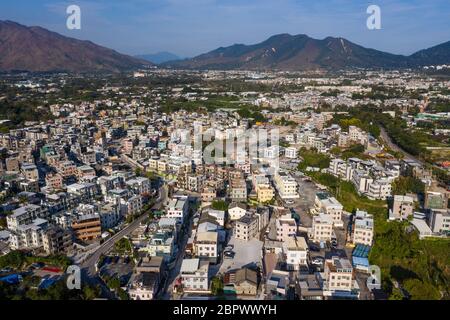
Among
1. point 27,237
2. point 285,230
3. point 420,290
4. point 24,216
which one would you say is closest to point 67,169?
point 24,216

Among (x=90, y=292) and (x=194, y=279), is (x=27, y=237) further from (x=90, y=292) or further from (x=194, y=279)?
(x=194, y=279)

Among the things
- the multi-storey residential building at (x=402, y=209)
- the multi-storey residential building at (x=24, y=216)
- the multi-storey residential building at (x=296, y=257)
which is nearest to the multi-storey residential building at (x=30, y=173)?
the multi-storey residential building at (x=24, y=216)

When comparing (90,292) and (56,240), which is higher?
(56,240)

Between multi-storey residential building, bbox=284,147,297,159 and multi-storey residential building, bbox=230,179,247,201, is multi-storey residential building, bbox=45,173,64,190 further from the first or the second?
multi-storey residential building, bbox=284,147,297,159

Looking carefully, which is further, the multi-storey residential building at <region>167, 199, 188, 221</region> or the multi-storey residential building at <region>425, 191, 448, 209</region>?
the multi-storey residential building at <region>425, 191, 448, 209</region>

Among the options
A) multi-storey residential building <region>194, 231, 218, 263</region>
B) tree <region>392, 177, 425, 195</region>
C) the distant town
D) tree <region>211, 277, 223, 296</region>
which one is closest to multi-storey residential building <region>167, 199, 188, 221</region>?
the distant town

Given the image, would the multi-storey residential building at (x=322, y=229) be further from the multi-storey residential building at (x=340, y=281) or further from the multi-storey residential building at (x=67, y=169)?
the multi-storey residential building at (x=67, y=169)
